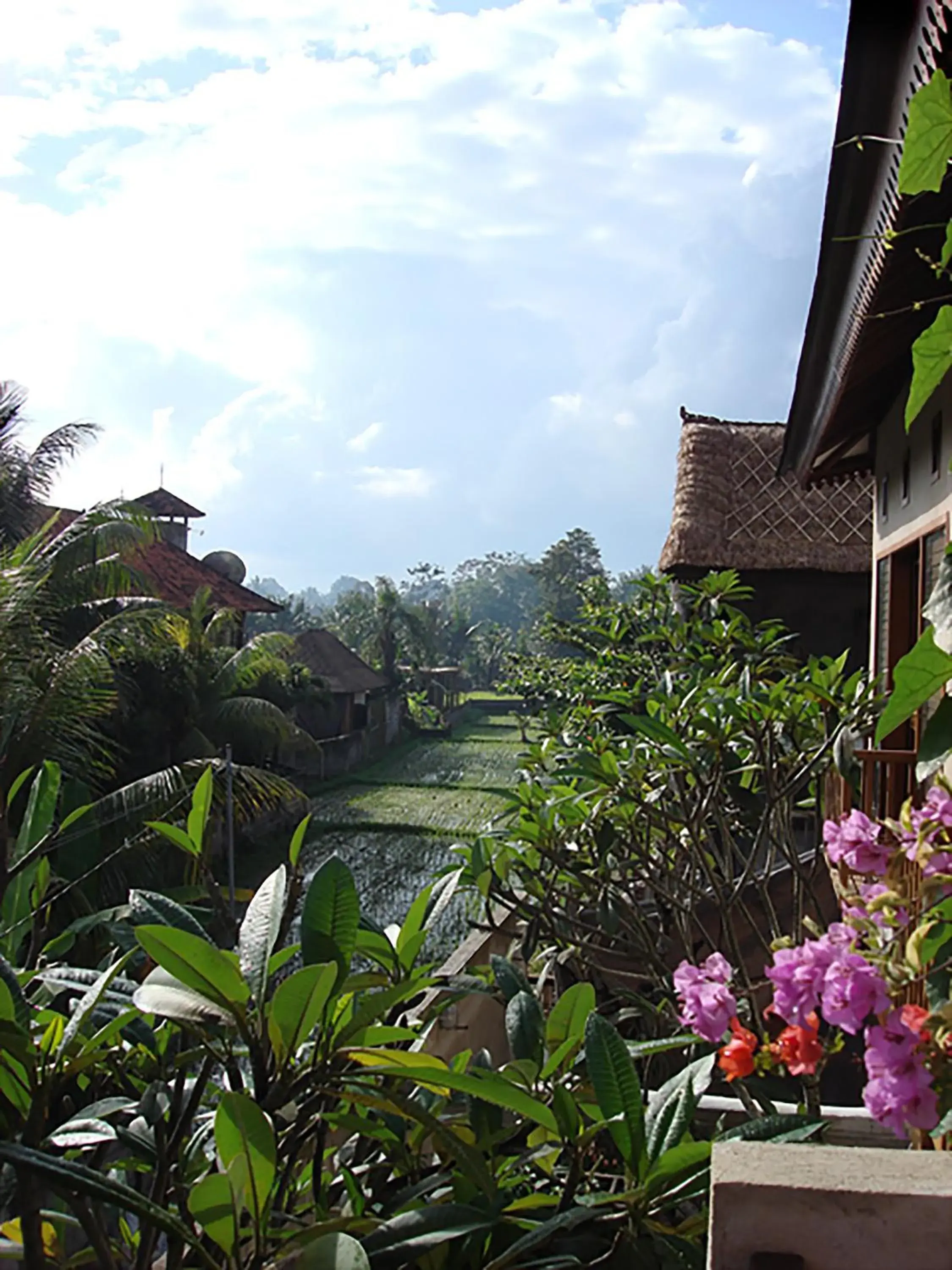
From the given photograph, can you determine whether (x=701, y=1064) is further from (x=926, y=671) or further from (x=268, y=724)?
(x=268, y=724)

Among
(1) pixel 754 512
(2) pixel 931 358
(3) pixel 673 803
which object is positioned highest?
→ (1) pixel 754 512

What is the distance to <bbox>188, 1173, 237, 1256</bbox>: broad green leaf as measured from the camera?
103 centimetres

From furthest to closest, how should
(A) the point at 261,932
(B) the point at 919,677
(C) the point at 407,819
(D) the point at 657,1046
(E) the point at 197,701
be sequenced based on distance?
1. (C) the point at 407,819
2. (E) the point at 197,701
3. (D) the point at 657,1046
4. (A) the point at 261,932
5. (B) the point at 919,677

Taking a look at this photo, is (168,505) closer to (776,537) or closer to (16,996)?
(776,537)

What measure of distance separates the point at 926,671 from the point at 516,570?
3884 inches

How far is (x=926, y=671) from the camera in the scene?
98 cm

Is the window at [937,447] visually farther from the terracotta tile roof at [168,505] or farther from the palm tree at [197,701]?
the terracotta tile roof at [168,505]

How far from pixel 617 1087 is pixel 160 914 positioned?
0.59 m

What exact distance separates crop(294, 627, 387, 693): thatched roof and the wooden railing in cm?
2161

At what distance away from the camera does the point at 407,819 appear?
18938 millimetres

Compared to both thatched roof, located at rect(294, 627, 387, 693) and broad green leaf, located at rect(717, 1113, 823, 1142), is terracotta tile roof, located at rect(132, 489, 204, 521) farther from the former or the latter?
broad green leaf, located at rect(717, 1113, 823, 1142)

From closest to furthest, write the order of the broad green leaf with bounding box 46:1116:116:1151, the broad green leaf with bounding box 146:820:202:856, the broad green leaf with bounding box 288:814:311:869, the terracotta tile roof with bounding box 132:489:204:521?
the broad green leaf with bounding box 46:1116:116:1151, the broad green leaf with bounding box 288:814:311:869, the broad green leaf with bounding box 146:820:202:856, the terracotta tile roof with bounding box 132:489:204:521

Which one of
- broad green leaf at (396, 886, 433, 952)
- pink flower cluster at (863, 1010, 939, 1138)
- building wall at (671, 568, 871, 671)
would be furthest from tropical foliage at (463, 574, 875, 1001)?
building wall at (671, 568, 871, 671)

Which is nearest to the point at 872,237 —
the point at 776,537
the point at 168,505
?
the point at 776,537
